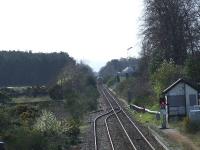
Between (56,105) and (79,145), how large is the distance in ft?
118

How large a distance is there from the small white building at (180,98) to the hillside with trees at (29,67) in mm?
125525

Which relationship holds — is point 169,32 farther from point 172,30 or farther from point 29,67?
point 29,67

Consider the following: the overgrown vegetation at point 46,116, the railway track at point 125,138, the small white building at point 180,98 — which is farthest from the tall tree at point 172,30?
the small white building at point 180,98

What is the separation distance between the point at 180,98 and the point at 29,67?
140531 mm

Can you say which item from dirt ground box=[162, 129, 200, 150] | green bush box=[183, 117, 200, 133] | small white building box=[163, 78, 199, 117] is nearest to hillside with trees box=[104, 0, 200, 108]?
small white building box=[163, 78, 199, 117]

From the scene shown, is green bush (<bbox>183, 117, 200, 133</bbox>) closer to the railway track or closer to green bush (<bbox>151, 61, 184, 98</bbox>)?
the railway track

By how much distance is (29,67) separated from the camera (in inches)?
7111

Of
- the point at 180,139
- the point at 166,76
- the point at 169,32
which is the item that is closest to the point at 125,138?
the point at 180,139

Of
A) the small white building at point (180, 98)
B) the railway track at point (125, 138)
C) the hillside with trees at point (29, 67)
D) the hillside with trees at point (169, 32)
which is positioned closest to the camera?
the railway track at point (125, 138)

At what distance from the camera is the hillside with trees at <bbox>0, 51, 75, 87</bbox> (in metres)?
172

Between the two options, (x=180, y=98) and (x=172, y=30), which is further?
(x=172, y=30)

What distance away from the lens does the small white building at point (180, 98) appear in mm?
42625

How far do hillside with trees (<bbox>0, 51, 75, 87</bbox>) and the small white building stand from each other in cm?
12552

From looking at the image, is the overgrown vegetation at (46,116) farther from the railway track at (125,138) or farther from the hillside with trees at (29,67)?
the hillside with trees at (29,67)
